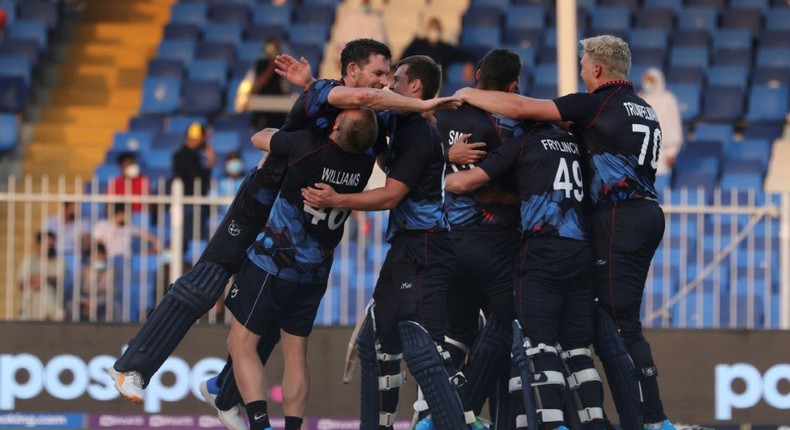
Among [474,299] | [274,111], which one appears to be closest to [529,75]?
[274,111]

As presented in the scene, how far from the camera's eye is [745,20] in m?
20.5

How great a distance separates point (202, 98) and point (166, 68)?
2.97 feet

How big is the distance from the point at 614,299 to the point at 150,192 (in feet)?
22.1

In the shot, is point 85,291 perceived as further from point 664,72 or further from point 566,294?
point 664,72

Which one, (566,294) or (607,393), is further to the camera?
(607,393)

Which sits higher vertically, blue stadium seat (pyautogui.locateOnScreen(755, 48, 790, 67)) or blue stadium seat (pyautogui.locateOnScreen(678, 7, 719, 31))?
blue stadium seat (pyautogui.locateOnScreen(678, 7, 719, 31))

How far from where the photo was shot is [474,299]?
1012cm

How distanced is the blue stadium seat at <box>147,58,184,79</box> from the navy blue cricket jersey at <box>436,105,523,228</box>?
34.2 feet

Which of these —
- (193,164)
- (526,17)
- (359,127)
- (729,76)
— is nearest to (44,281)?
(193,164)

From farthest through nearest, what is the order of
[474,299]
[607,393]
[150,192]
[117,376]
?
[150,192], [607,393], [474,299], [117,376]

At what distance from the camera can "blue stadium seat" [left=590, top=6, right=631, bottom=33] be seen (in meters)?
20.2

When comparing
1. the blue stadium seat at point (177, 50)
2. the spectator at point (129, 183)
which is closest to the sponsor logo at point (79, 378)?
the spectator at point (129, 183)

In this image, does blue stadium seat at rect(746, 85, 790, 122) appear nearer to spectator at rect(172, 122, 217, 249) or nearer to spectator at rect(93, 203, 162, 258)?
spectator at rect(172, 122, 217, 249)

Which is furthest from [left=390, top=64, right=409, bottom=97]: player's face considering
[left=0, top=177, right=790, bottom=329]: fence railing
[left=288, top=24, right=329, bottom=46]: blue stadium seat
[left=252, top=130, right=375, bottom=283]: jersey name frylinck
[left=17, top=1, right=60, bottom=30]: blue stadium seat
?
[left=17, top=1, right=60, bottom=30]: blue stadium seat
